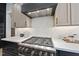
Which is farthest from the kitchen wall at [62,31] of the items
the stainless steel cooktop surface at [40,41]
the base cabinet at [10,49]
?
the base cabinet at [10,49]

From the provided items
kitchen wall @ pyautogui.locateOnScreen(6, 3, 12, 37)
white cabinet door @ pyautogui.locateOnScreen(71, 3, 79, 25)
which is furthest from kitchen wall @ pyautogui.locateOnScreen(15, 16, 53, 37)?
white cabinet door @ pyautogui.locateOnScreen(71, 3, 79, 25)

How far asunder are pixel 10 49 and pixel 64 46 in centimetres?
68

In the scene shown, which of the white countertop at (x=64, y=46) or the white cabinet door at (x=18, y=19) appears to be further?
the white cabinet door at (x=18, y=19)

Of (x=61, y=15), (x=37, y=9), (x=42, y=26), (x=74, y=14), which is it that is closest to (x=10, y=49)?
(x=42, y=26)

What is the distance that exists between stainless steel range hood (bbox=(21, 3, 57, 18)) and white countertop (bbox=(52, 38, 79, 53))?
36cm

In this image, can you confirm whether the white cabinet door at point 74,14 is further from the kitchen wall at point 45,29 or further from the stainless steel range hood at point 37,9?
the stainless steel range hood at point 37,9

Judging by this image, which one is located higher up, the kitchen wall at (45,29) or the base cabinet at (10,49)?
the kitchen wall at (45,29)

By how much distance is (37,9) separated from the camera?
1872 mm

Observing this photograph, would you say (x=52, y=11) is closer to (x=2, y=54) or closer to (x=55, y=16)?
(x=55, y=16)

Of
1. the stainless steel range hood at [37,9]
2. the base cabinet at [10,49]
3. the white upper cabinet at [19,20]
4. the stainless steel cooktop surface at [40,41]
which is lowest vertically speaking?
the base cabinet at [10,49]

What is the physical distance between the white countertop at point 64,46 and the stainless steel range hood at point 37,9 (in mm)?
360

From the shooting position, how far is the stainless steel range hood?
184 cm

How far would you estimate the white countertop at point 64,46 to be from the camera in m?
1.75

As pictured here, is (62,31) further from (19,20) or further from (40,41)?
(19,20)
